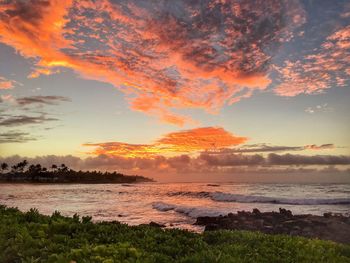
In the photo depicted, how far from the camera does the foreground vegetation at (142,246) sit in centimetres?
773

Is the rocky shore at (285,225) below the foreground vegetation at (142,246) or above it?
below

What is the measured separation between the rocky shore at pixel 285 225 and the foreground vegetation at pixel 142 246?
45.1 ft

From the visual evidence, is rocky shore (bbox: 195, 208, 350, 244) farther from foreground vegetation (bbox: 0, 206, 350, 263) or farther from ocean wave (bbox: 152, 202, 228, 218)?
foreground vegetation (bbox: 0, 206, 350, 263)

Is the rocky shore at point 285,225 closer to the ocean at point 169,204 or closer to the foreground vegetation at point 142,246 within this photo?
the ocean at point 169,204

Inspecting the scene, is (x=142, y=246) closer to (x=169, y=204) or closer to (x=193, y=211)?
(x=193, y=211)

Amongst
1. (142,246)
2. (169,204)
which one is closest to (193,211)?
(169,204)

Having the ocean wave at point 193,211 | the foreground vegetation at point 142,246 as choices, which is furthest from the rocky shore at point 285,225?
the foreground vegetation at point 142,246

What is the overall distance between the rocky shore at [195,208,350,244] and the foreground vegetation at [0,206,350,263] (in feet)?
45.1

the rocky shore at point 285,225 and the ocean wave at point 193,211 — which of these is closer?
the rocky shore at point 285,225

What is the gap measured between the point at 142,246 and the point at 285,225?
18084mm

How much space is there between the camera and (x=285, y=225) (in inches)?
959

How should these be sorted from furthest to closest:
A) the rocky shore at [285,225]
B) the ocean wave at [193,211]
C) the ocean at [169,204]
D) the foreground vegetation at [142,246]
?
the ocean wave at [193,211] → the ocean at [169,204] → the rocky shore at [285,225] → the foreground vegetation at [142,246]

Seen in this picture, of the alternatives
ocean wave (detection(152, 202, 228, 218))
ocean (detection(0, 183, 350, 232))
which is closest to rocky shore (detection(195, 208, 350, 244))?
ocean (detection(0, 183, 350, 232))

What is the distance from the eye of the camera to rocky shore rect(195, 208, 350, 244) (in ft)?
73.7
